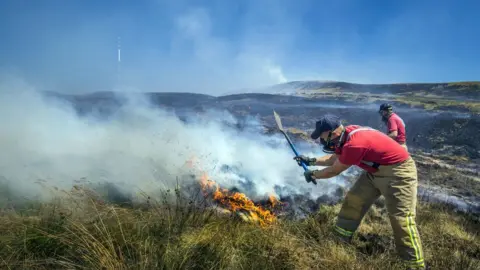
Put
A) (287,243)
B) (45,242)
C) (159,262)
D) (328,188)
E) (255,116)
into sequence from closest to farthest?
(159,262) < (45,242) < (287,243) < (328,188) < (255,116)

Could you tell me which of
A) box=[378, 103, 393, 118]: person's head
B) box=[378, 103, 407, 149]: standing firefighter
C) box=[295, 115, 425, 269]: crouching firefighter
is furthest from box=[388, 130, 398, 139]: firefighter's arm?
box=[295, 115, 425, 269]: crouching firefighter

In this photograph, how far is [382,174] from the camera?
3334mm

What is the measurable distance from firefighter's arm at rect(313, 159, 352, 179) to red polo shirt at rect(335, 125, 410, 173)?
0.08 metres

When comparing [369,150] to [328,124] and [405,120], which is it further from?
[405,120]

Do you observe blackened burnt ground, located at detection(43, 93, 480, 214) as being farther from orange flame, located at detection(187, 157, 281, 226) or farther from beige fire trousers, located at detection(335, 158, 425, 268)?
beige fire trousers, located at detection(335, 158, 425, 268)

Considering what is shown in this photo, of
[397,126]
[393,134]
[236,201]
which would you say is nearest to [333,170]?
[236,201]

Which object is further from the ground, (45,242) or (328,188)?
(45,242)

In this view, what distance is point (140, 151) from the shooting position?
7.21 m

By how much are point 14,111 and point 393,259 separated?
8.43m

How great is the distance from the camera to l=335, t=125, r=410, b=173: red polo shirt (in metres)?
3.12

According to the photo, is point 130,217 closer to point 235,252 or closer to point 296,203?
point 235,252

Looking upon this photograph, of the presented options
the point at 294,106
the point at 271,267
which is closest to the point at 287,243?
the point at 271,267

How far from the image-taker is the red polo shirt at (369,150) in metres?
3.12

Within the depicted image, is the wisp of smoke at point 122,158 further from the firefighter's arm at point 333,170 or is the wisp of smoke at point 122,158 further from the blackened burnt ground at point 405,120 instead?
the firefighter's arm at point 333,170
